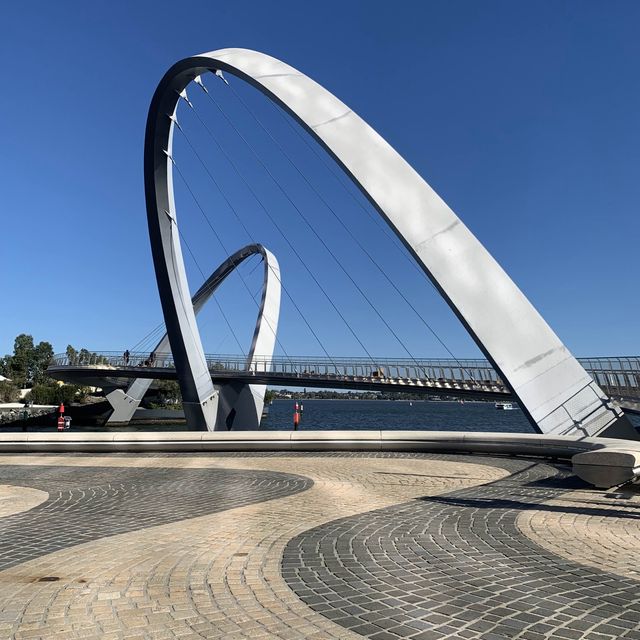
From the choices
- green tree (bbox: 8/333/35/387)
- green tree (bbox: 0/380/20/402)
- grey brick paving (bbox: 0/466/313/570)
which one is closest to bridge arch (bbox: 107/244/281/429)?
grey brick paving (bbox: 0/466/313/570)

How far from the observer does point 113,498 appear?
777cm

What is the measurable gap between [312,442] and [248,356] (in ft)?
105

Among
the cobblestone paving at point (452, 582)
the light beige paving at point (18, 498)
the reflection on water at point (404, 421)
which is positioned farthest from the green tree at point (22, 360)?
the cobblestone paving at point (452, 582)

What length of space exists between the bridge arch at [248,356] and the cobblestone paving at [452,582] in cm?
3286

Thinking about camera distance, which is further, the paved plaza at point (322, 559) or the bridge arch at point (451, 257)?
the bridge arch at point (451, 257)

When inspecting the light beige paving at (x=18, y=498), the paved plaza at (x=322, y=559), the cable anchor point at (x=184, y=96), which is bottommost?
the light beige paving at (x=18, y=498)

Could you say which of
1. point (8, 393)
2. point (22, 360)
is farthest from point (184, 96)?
point (22, 360)

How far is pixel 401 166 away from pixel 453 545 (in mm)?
14904

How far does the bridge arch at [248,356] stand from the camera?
1697 inches

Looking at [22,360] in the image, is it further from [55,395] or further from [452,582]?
[452,582]

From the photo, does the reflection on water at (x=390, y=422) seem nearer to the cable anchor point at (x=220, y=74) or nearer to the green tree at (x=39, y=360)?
the cable anchor point at (x=220, y=74)

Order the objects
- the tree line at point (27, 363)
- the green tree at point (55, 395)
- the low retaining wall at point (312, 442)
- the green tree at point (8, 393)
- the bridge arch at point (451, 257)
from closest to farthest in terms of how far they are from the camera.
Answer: the low retaining wall at point (312, 442) → the bridge arch at point (451, 257) → the green tree at point (55, 395) → the green tree at point (8, 393) → the tree line at point (27, 363)

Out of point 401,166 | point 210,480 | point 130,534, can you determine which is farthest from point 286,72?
point 130,534

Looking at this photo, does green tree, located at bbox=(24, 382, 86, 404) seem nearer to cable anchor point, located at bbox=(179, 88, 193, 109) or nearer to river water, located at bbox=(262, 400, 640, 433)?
river water, located at bbox=(262, 400, 640, 433)
